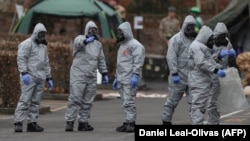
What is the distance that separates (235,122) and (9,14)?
18554mm

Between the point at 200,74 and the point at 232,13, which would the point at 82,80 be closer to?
the point at 200,74

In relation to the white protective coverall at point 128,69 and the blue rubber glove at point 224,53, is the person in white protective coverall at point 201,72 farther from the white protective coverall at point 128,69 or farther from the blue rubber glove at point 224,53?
the white protective coverall at point 128,69

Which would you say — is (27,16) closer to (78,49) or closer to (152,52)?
(152,52)

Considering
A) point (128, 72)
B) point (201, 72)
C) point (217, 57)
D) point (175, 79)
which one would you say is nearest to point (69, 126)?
point (128, 72)

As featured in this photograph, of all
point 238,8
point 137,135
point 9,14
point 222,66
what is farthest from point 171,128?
point 9,14

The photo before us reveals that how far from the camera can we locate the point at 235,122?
1814 centimetres

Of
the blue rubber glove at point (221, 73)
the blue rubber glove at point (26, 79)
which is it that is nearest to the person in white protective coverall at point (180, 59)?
the blue rubber glove at point (221, 73)

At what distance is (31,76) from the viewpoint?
1739cm

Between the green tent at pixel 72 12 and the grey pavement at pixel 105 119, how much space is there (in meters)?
3.23

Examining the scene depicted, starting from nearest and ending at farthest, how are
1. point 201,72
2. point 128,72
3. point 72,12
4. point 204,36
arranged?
1. point 201,72
2. point 204,36
3. point 128,72
4. point 72,12

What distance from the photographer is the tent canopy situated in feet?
89.9

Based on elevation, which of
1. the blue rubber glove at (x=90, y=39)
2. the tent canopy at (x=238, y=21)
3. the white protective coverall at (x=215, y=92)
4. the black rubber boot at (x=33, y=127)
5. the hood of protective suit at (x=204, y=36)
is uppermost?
the tent canopy at (x=238, y=21)

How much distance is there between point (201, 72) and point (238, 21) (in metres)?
11.9

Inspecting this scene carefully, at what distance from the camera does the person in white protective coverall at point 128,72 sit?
56.5ft
